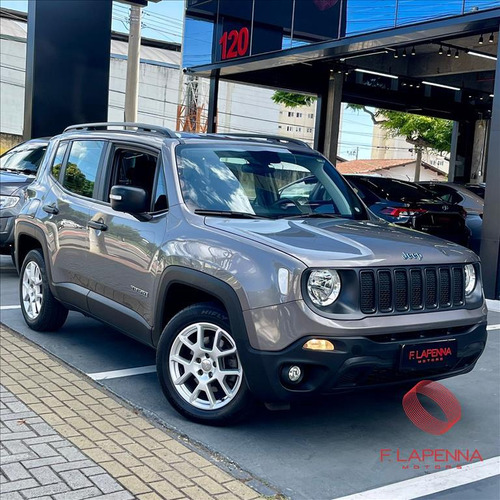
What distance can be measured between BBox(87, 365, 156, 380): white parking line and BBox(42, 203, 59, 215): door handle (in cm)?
161

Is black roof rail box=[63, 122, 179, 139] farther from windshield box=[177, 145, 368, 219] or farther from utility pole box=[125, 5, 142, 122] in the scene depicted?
utility pole box=[125, 5, 142, 122]

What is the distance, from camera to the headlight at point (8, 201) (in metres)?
9.80

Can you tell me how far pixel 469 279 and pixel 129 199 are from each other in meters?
2.39

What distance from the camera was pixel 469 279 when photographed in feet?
16.0

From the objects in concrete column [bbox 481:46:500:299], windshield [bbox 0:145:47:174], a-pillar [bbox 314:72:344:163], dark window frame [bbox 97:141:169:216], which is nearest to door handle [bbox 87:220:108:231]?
dark window frame [bbox 97:141:169:216]

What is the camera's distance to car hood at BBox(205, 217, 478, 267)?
4227 mm

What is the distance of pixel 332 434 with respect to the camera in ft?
15.2

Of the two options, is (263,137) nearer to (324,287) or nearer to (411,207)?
(324,287)

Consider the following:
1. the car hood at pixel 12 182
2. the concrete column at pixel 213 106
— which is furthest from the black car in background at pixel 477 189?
the car hood at pixel 12 182

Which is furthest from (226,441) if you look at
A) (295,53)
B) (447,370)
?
(295,53)

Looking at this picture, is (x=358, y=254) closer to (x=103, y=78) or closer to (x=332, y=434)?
(x=332, y=434)

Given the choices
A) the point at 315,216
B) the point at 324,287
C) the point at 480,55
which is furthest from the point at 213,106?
the point at 324,287

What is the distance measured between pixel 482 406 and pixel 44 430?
307 centimetres

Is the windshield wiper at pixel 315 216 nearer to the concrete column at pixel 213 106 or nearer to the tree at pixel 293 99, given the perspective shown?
the concrete column at pixel 213 106
